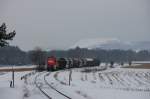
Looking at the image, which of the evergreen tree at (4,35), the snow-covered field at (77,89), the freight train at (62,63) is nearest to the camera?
the snow-covered field at (77,89)

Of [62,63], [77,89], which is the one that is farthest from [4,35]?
[62,63]

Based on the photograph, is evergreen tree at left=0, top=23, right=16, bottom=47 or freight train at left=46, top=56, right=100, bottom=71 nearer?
evergreen tree at left=0, top=23, right=16, bottom=47

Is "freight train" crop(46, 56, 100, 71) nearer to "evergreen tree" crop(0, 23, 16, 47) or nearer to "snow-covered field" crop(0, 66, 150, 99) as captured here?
"snow-covered field" crop(0, 66, 150, 99)

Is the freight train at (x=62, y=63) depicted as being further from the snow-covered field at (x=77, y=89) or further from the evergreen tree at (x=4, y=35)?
the evergreen tree at (x=4, y=35)

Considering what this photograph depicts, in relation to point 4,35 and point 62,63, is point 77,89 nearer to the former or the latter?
point 4,35

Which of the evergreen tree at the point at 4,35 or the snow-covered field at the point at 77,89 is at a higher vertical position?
the evergreen tree at the point at 4,35

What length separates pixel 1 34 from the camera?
37.1 metres

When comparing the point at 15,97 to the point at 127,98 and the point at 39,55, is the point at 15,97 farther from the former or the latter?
the point at 39,55

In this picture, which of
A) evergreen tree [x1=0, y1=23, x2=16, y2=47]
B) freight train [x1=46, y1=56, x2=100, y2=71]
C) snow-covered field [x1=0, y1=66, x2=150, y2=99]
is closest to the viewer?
snow-covered field [x1=0, y1=66, x2=150, y2=99]

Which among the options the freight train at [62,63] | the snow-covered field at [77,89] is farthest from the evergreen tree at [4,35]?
the freight train at [62,63]

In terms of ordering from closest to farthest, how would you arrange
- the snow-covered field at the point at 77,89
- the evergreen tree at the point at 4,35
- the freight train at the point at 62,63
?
the snow-covered field at the point at 77,89 → the evergreen tree at the point at 4,35 → the freight train at the point at 62,63

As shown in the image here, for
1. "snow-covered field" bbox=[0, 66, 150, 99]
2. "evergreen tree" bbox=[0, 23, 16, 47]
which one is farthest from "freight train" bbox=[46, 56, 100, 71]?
"evergreen tree" bbox=[0, 23, 16, 47]

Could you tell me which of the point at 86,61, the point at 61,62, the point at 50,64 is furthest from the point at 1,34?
the point at 86,61

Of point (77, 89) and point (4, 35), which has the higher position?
point (4, 35)
